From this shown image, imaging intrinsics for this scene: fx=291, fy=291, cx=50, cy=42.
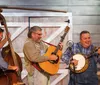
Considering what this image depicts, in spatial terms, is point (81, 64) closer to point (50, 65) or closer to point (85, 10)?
point (50, 65)

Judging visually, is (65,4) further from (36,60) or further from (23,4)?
(36,60)

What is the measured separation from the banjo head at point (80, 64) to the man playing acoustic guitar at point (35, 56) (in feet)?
1.01

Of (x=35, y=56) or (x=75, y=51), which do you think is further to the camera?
(x=75, y=51)

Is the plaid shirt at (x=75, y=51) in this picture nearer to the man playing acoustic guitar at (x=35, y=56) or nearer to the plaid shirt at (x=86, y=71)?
the plaid shirt at (x=86, y=71)

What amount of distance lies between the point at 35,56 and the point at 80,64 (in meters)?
0.68

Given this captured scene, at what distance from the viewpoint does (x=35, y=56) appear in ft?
13.4

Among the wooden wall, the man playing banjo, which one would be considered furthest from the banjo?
the wooden wall

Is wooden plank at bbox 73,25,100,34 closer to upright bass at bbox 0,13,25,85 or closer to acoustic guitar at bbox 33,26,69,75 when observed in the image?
acoustic guitar at bbox 33,26,69,75

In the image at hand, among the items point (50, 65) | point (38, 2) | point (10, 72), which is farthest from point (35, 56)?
point (38, 2)

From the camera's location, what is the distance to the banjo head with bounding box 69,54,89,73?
164 inches

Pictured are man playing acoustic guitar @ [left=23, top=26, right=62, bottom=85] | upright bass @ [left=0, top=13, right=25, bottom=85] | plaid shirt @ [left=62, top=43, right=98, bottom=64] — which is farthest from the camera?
plaid shirt @ [left=62, top=43, right=98, bottom=64]

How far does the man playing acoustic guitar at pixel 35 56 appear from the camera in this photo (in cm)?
413

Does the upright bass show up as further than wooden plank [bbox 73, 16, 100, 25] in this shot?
No

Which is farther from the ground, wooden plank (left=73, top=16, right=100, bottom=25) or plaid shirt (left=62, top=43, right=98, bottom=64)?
wooden plank (left=73, top=16, right=100, bottom=25)
